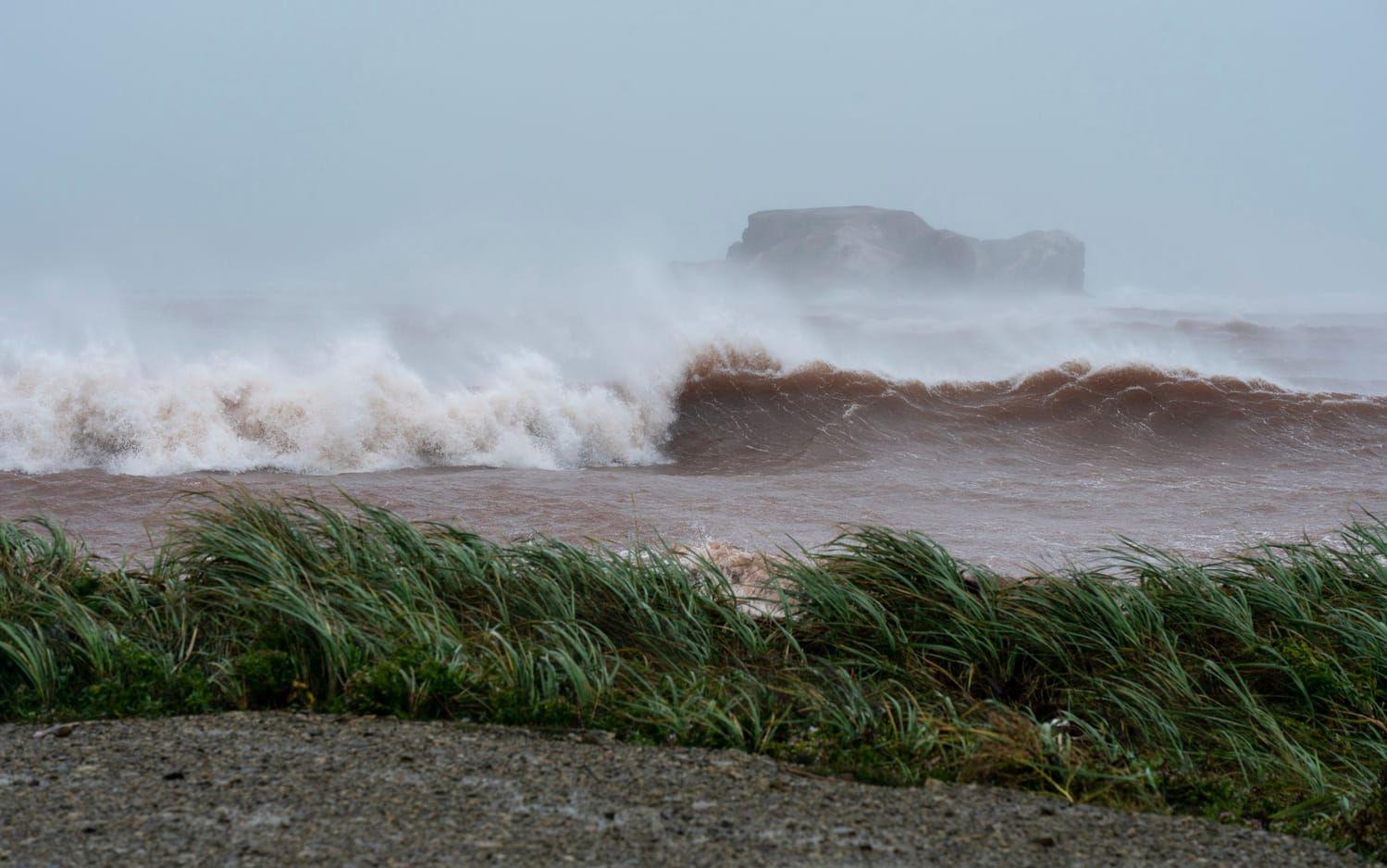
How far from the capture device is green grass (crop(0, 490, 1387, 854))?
3.54m

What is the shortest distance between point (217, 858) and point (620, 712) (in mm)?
1396

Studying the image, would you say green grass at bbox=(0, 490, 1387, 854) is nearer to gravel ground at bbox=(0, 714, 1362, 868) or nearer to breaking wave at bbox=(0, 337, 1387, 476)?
gravel ground at bbox=(0, 714, 1362, 868)

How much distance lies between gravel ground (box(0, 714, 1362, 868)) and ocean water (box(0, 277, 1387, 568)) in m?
4.85

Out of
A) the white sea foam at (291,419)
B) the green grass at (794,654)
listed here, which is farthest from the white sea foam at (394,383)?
the green grass at (794,654)

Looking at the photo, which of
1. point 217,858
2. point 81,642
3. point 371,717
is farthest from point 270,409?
point 217,858

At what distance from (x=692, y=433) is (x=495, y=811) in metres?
12.8

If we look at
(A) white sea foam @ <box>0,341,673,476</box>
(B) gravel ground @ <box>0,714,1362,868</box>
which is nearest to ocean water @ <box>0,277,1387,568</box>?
(A) white sea foam @ <box>0,341,673,476</box>

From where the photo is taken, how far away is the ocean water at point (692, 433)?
9.97 m

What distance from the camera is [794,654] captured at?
14.8ft

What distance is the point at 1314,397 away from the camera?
17594 mm

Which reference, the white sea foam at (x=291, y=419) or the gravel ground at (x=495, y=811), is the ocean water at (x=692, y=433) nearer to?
the white sea foam at (x=291, y=419)

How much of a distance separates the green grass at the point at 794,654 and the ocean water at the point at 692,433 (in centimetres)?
298

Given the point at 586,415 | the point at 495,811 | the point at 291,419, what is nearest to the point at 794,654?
the point at 495,811

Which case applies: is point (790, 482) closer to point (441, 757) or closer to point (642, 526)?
point (642, 526)
